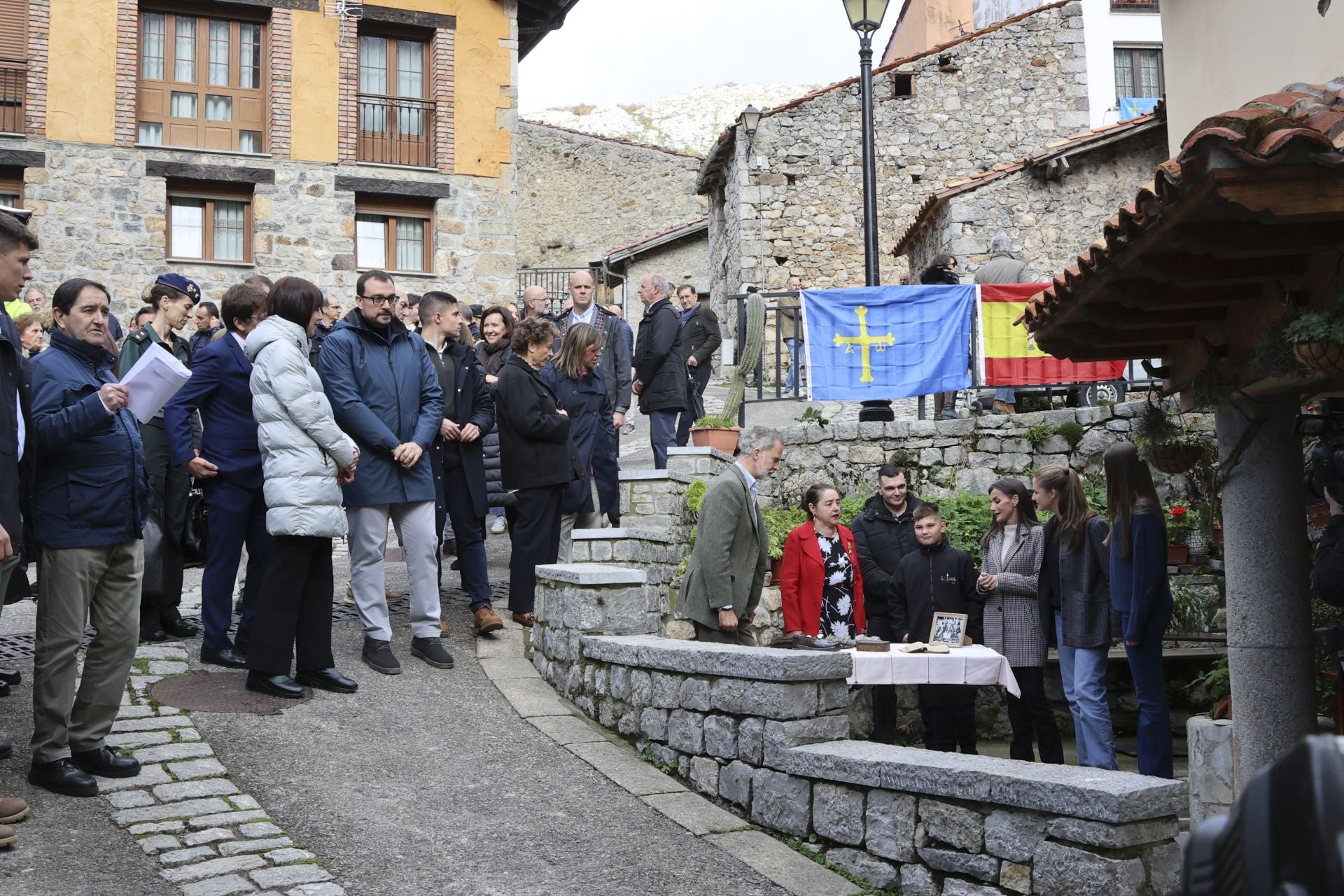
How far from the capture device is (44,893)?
4297 millimetres

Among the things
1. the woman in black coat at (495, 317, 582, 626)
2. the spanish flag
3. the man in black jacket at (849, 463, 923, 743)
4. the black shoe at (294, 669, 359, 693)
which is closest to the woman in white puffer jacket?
the black shoe at (294, 669, 359, 693)

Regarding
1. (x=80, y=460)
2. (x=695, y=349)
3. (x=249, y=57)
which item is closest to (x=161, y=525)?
(x=80, y=460)

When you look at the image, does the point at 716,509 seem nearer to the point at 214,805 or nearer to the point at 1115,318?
the point at 1115,318

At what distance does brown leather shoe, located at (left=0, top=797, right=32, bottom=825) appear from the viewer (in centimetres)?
476

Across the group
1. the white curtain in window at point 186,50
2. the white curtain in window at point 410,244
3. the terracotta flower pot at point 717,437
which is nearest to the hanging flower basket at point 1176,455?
the terracotta flower pot at point 717,437

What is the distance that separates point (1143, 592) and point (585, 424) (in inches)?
167

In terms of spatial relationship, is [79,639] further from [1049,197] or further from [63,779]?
[1049,197]

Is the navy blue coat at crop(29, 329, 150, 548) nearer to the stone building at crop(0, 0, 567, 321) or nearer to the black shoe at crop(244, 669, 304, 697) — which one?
the black shoe at crop(244, 669, 304, 697)

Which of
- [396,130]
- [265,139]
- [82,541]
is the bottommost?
[82,541]

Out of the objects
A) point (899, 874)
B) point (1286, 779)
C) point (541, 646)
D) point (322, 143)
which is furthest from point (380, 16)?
point (1286, 779)

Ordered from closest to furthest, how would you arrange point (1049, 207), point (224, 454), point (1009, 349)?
point (224, 454) → point (1009, 349) → point (1049, 207)

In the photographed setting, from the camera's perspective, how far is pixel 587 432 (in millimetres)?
9367

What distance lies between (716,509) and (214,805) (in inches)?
117

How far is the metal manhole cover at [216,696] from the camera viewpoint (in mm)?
6277
